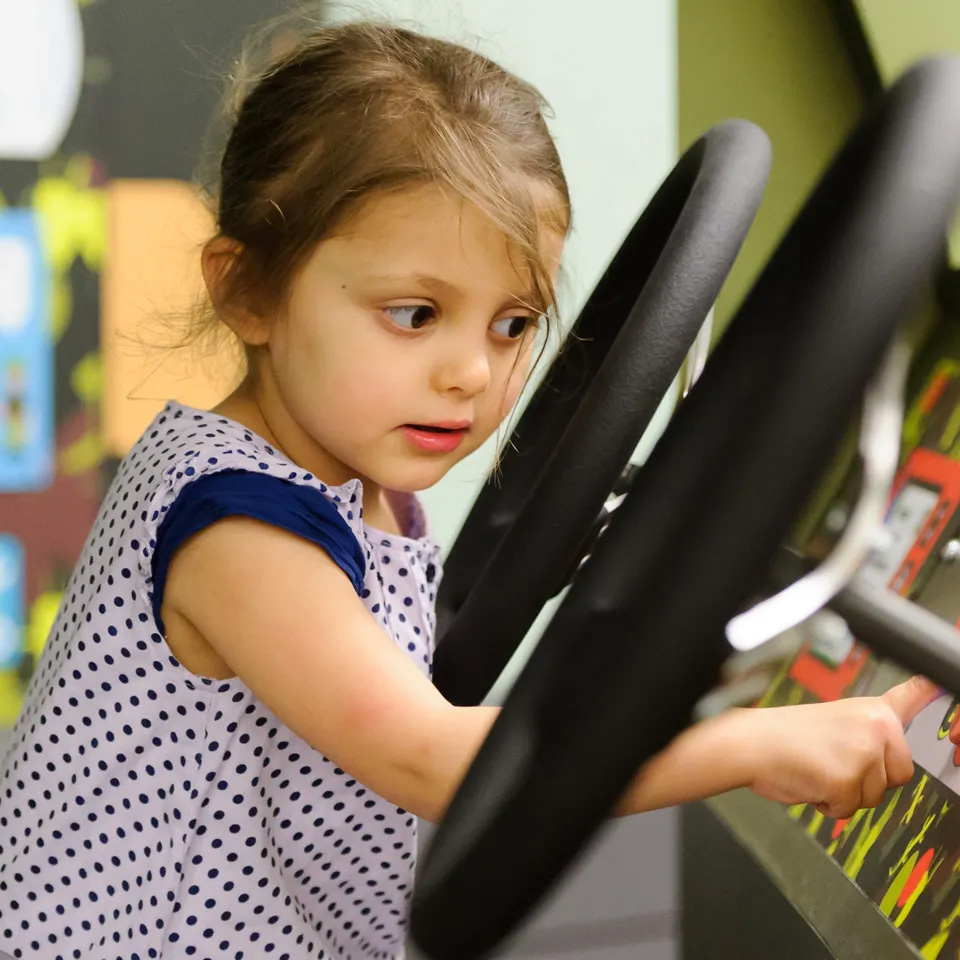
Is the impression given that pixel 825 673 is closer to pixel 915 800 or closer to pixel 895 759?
pixel 915 800

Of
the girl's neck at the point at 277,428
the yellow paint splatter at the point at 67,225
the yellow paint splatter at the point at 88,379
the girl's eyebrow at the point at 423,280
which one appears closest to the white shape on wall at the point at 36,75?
the yellow paint splatter at the point at 67,225

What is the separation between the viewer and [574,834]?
0.31 metres

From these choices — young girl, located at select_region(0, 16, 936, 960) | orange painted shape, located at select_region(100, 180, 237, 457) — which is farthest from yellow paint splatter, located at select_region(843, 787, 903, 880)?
orange painted shape, located at select_region(100, 180, 237, 457)

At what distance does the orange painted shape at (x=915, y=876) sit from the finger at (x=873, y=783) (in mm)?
171

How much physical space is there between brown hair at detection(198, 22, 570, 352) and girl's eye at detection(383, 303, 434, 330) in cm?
5

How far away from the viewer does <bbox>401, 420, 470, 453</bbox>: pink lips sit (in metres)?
0.57

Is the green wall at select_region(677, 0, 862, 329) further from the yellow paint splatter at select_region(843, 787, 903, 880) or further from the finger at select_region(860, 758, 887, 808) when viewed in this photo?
the finger at select_region(860, 758, 887, 808)

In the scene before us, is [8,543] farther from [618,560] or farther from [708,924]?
[618,560]

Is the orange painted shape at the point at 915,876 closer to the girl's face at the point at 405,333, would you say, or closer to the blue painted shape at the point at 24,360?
the girl's face at the point at 405,333

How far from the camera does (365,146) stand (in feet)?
1.88

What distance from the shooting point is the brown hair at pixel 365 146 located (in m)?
0.56

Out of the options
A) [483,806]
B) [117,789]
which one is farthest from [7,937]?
[483,806]

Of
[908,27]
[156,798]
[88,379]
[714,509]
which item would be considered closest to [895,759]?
[714,509]

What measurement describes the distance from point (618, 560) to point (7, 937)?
17.8 inches
